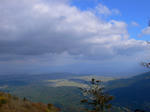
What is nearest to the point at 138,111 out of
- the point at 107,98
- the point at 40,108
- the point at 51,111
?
the point at 107,98

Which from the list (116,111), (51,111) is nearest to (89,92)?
(51,111)

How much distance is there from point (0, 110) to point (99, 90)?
1071 centimetres

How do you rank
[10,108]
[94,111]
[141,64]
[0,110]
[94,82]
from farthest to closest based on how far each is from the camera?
[94,82] → [94,111] → [141,64] → [10,108] → [0,110]

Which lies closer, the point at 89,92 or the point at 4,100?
the point at 4,100

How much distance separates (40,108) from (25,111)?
6.01 feet

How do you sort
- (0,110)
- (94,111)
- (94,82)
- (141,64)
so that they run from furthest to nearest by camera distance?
(94,82) → (94,111) → (141,64) → (0,110)

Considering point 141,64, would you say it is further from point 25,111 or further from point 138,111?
point 25,111

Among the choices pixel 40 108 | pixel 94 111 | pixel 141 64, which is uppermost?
pixel 141 64

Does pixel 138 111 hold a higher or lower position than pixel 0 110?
lower

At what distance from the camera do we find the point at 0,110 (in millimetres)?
12141

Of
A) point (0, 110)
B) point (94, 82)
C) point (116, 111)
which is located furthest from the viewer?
point (116, 111)

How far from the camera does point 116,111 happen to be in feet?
559

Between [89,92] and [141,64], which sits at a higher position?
[141,64]

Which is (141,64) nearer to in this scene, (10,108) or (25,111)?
(25,111)
